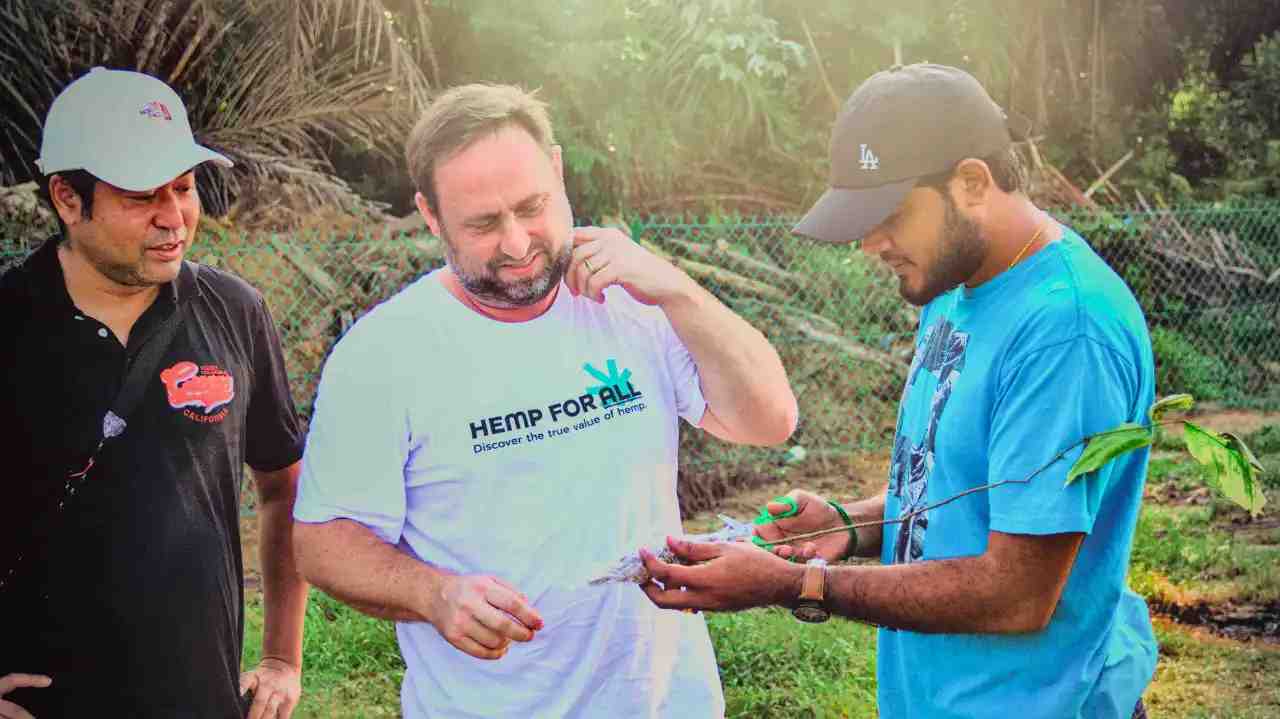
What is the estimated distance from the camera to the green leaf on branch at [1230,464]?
2.01 m

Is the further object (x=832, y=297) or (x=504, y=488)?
(x=832, y=297)

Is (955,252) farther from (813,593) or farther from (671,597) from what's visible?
(671,597)

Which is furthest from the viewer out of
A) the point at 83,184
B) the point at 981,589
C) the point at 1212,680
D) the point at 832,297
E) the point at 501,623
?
the point at 832,297

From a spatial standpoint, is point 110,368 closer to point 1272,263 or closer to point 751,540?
point 751,540

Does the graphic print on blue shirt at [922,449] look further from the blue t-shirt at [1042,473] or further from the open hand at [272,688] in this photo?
the open hand at [272,688]

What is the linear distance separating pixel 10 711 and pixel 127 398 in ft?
2.32

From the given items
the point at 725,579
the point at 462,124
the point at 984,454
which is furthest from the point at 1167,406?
the point at 462,124

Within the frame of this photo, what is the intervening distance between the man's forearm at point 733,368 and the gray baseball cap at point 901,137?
285 millimetres

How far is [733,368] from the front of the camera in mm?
2727

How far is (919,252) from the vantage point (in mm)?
2486

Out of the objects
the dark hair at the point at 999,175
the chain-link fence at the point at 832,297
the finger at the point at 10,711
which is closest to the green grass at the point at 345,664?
the chain-link fence at the point at 832,297

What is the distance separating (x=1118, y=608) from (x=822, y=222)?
3.29 feet

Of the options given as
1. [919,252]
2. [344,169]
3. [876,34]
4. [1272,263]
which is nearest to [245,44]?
[344,169]

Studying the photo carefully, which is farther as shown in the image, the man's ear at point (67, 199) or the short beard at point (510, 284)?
the man's ear at point (67, 199)
